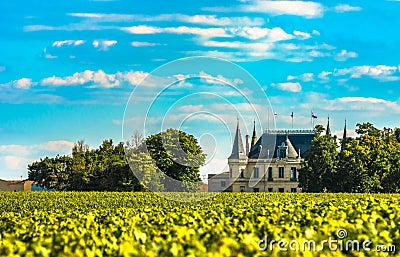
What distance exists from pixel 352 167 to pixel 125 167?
98.0 feet

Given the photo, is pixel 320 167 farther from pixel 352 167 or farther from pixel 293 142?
pixel 293 142

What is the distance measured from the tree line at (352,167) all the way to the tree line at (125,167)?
13.5 meters

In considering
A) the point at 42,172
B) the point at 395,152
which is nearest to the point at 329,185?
the point at 395,152

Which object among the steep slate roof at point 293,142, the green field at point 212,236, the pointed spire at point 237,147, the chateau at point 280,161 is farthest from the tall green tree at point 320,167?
the green field at point 212,236

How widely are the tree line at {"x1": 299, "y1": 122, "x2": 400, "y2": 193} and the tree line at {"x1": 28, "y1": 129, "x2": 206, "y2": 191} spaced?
13.5 meters

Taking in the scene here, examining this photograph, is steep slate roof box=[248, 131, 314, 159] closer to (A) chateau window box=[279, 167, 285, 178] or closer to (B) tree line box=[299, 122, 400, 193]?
(A) chateau window box=[279, 167, 285, 178]

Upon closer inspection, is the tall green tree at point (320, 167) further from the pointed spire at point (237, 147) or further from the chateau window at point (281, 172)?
the chateau window at point (281, 172)

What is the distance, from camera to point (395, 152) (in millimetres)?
81625

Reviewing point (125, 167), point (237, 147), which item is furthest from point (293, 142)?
point (237, 147)

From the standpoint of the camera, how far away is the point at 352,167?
260ft

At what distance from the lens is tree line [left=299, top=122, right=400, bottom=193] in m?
78.6

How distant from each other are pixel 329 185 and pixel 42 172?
151ft

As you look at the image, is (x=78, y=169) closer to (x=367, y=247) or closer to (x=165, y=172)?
(x=165, y=172)

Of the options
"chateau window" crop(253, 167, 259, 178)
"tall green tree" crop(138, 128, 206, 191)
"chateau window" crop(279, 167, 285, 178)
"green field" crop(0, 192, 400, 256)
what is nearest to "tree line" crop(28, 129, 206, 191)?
"tall green tree" crop(138, 128, 206, 191)
